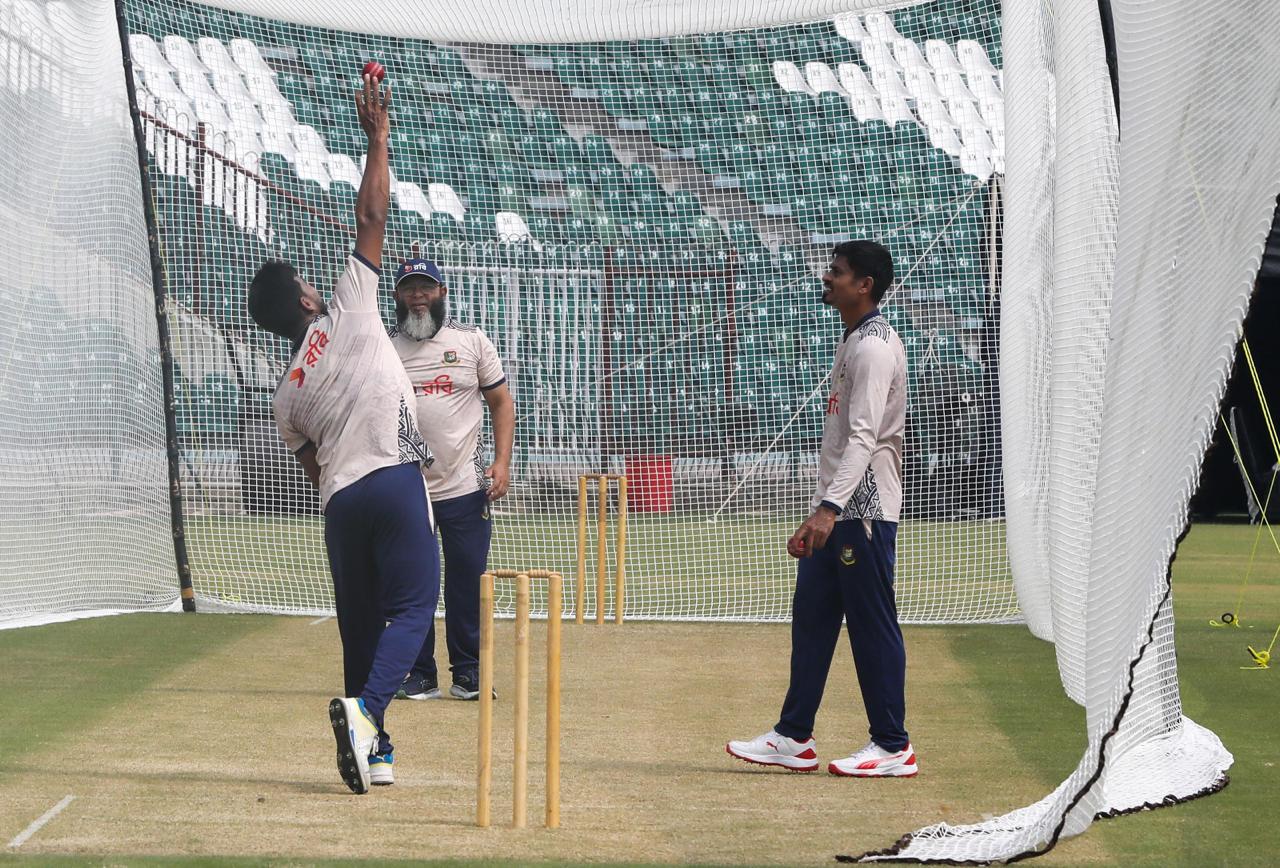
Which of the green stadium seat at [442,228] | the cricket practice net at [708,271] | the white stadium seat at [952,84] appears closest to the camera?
the cricket practice net at [708,271]

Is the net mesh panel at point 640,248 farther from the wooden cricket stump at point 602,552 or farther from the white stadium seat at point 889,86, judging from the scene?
the wooden cricket stump at point 602,552

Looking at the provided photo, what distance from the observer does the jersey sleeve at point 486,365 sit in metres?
7.53

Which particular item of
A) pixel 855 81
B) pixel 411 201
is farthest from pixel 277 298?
pixel 411 201

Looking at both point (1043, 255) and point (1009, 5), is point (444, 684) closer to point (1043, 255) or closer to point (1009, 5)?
point (1043, 255)

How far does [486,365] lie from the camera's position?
24.7ft

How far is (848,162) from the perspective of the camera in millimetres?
14172

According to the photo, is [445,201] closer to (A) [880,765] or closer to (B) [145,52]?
(B) [145,52]

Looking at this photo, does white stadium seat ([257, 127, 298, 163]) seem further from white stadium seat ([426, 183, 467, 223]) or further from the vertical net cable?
the vertical net cable

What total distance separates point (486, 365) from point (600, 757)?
7.36 feet

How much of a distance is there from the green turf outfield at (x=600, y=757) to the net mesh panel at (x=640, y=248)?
6.68 ft

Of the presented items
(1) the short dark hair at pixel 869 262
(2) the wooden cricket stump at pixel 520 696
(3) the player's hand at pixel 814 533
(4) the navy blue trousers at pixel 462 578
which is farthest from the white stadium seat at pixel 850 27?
(2) the wooden cricket stump at pixel 520 696

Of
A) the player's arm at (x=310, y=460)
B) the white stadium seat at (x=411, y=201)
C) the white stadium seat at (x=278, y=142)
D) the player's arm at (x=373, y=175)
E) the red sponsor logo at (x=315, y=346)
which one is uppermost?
the white stadium seat at (x=278, y=142)

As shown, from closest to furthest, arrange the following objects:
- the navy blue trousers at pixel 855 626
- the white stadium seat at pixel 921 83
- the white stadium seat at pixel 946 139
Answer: the navy blue trousers at pixel 855 626
the white stadium seat at pixel 921 83
the white stadium seat at pixel 946 139

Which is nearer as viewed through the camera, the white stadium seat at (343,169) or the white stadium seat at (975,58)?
the white stadium seat at (975,58)
